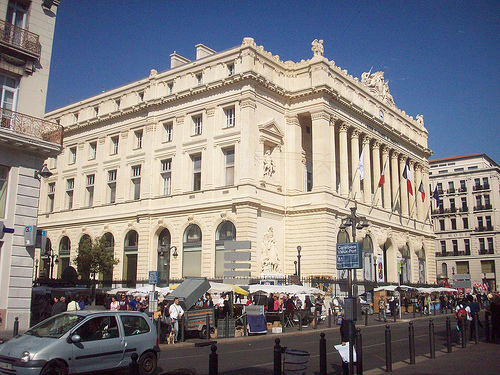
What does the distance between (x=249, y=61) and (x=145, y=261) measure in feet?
64.0

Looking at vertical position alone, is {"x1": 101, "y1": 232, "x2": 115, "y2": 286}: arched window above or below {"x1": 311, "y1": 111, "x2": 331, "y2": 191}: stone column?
below

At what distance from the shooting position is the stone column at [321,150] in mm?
43625

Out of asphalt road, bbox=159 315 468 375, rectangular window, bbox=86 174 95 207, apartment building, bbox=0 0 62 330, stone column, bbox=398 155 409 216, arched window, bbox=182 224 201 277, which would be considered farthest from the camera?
stone column, bbox=398 155 409 216

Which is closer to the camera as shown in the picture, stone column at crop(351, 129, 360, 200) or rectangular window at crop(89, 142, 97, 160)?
stone column at crop(351, 129, 360, 200)

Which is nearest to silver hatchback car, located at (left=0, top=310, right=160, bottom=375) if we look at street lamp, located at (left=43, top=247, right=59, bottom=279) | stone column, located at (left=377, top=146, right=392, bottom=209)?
street lamp, located at (left=43, top=247, right=59, bottom=279)

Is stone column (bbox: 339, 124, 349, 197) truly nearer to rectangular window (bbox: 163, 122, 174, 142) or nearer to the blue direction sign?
rectangular window (bbox: 163, 122, 174, 142)

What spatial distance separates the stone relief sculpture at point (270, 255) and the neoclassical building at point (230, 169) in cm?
11

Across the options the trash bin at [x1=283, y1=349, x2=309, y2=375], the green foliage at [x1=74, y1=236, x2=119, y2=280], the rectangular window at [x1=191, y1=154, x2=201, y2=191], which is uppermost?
the rectangular window at [x1=191, y1=154, x2=201, y2=191]

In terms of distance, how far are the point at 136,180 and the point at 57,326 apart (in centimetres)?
3844

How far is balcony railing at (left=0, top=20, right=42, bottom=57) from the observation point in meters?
22.1

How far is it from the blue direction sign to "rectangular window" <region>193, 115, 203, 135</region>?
31.6 meters

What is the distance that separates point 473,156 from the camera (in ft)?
291

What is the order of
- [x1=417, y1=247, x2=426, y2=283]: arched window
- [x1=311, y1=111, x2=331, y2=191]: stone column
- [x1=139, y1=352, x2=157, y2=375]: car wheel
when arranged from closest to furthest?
[x1=139, y1=352, x2=157, y2=375]: car wheel, [x1=311, y1=111, x2=331, y2=191]: stone column, [x1=417, y1=247, x2=426, y2=283]: arched window

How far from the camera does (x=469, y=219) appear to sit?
85000 mm
